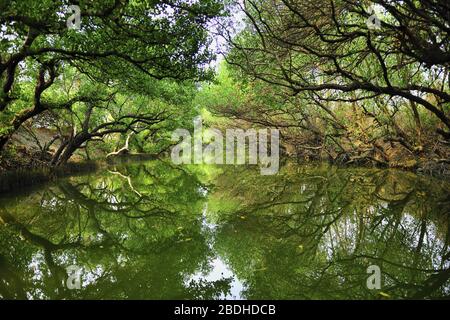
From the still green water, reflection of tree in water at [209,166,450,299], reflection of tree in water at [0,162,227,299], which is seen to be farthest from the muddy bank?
reflection of tree in water at [209,166,450,299]

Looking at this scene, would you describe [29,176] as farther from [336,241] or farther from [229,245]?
[336,241]

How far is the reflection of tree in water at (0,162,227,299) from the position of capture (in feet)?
13.3

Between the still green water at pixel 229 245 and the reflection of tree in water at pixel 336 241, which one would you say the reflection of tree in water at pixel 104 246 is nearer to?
the still green water at pixel 229 245

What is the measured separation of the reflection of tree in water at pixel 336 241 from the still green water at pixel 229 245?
2 cm

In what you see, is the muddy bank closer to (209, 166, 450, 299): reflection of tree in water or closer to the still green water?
the still green water

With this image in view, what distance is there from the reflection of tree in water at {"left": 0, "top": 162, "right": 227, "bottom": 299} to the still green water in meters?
0.02

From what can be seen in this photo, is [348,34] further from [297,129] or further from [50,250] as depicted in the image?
[297,129]

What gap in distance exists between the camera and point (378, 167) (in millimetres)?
18859

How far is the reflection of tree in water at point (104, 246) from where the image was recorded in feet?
13.3

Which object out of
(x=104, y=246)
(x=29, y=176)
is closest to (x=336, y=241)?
(x=104, y=246)

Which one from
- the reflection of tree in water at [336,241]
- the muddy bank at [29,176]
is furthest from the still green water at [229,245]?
the muddy bank at [29,176]

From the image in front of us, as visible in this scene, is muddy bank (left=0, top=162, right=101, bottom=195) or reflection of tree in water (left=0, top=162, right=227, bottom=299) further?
muddy bank (left=0, top=162, right=101, bottom=195)
